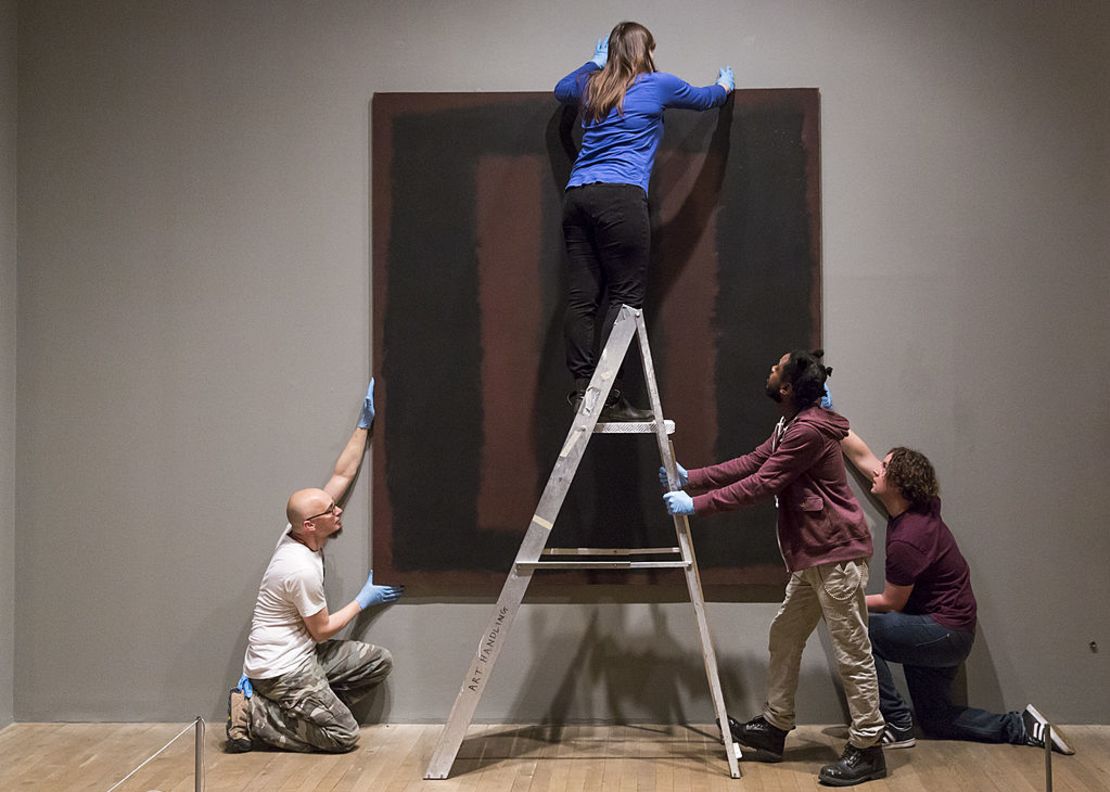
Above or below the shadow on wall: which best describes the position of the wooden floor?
below

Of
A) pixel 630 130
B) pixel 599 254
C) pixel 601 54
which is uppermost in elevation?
pixel 601 54

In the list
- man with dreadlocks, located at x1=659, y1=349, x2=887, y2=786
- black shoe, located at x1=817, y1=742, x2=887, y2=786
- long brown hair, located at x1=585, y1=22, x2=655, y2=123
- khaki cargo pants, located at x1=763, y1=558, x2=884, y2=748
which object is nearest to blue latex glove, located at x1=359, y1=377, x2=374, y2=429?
man with dreadlocks, located at x1=659, y1=349, x2=887, y2=786

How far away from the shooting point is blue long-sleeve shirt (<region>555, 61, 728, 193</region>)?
3.96 metres

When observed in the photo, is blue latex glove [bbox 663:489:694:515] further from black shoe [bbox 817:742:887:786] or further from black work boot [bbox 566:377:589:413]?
black shoe [bbox 817:742:887:786]

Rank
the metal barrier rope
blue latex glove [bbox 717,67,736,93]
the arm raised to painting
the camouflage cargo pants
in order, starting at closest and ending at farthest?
the metal barrier rope < the camouflage cargo pants < blue latex glove [bbox 717,67,736,93] < the arm raised to painting

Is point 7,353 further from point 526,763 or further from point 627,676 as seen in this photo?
point 627,676

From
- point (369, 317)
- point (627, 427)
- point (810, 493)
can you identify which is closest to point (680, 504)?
point (627, 427)

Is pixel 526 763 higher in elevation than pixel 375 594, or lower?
lower

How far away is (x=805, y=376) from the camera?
3746mm

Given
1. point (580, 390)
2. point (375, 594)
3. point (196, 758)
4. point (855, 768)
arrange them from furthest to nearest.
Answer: point (375, 594) < point (580, 390) < point (855, 768) < point (196, 758)

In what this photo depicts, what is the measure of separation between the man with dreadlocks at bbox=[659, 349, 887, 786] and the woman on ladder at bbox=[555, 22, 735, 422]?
444mm

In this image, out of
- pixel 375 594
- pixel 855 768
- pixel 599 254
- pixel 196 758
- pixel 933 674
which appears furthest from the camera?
pixel 375 594

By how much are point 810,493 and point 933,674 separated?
940 mm

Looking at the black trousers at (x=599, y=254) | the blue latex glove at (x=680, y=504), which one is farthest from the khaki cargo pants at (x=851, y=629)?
the black trousers at (x=599, y=254)
